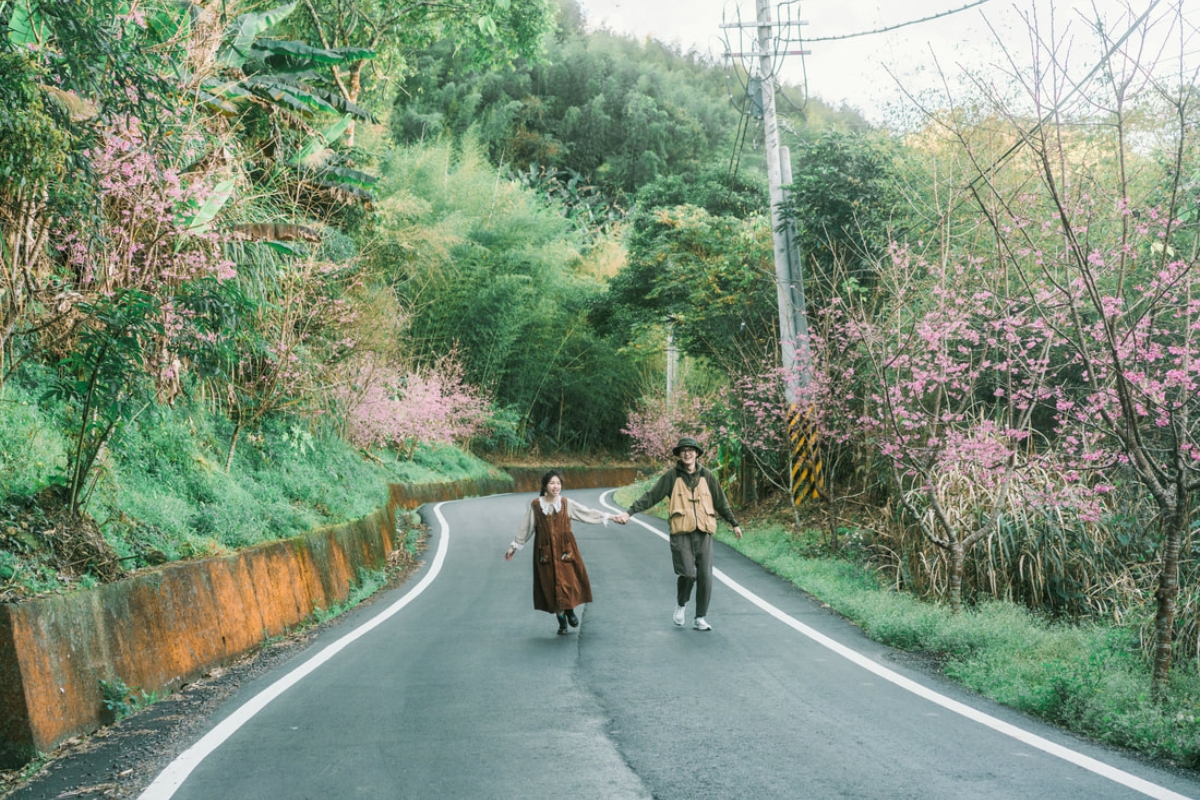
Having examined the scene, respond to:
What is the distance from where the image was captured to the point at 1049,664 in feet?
21.7

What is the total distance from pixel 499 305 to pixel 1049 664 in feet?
89.0

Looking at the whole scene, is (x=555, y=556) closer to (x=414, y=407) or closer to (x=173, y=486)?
(x=173, y=486)

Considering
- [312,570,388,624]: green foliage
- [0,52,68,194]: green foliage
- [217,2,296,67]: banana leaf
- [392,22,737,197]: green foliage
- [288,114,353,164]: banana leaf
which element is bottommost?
[312,570,388,624]: green foliage

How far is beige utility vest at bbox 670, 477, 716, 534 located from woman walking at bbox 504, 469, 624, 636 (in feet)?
1.89

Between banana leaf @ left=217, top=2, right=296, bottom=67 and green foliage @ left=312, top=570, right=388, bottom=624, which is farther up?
banana leaf @ left=217, top=2, right=296, bottom=67

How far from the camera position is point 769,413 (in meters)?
18.2

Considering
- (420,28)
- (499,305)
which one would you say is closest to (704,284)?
(420,28)

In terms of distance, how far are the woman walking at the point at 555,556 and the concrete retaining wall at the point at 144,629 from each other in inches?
82.9

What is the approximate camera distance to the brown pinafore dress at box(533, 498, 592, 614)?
337 inches

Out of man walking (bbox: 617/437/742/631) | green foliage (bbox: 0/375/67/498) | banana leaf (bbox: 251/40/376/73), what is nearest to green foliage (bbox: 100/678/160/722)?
green foliage (bbox: 0/375/67/498)

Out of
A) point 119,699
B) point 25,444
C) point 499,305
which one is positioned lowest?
point 119,699

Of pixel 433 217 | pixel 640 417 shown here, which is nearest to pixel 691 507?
pixel 433 217

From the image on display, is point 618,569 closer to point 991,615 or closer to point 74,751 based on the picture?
point 991,615

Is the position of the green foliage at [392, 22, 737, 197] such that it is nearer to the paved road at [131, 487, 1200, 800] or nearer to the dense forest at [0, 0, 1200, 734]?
the dense forest at [0, 0, 1200, 734]
